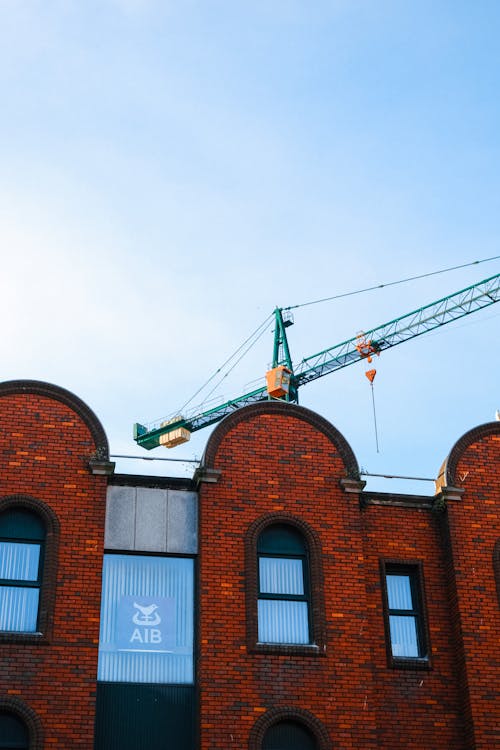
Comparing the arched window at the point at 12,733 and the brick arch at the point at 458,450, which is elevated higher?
the brick arch at the point at 458,450

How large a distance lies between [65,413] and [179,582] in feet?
12.5

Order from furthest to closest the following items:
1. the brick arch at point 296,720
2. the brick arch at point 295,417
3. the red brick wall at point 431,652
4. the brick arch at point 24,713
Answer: the brick arch at point 295,417 → the red brick wall at point 431,652 → the brick arch at point 296,720 → the brick arch at point 24,713

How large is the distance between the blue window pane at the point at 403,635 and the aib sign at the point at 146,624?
4165mm

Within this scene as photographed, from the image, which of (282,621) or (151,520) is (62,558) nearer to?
(151,520)

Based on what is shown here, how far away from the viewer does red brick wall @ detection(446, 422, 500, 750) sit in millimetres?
17625

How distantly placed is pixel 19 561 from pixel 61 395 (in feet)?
10.6

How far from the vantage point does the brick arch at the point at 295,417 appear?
19.3 metres

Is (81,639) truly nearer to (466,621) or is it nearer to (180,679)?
(180,679)

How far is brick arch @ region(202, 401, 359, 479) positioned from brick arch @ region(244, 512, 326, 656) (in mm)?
1567

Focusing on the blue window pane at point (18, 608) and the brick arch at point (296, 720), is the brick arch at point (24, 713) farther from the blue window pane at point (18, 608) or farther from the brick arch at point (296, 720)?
the brick arch at point (296, 720)

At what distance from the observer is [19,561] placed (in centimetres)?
1745

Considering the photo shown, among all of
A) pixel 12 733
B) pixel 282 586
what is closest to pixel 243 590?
pixel 282 586

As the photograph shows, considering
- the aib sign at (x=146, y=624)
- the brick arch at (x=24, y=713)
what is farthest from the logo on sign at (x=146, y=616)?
the brick arch at (x=24, y=713)

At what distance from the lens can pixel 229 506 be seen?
18594 millimetres
